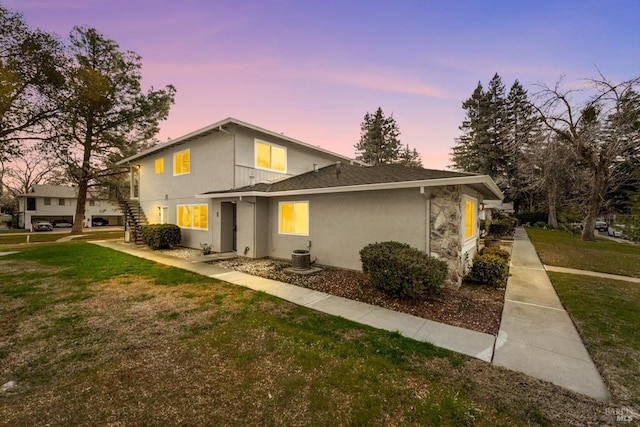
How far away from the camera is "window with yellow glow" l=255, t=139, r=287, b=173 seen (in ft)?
40.5

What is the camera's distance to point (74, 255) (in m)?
11.4

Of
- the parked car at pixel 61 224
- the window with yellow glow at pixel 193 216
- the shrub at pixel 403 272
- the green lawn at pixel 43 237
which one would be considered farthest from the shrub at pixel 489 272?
the parked car at pixel 61 224

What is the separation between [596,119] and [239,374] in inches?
886

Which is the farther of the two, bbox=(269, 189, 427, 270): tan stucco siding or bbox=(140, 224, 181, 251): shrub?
bbox=(140, 224, 181, 251): shrub

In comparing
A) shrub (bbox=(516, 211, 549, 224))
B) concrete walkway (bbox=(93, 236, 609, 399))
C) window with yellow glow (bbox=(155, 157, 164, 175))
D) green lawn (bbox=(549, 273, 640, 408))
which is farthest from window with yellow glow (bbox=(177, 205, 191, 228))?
shrub (bbox=(516, 211, 549, 224))

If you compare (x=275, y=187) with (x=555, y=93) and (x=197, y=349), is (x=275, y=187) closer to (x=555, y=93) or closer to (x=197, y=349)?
(x=197, y=349)

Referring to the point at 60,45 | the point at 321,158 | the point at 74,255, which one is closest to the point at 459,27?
the point at 321,158

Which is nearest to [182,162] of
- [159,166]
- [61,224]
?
[159,166]

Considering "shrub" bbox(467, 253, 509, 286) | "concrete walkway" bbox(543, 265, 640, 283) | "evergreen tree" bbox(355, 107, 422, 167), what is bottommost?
"concrete walkway" bbox(543, 265, 640, 283)

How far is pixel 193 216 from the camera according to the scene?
13.4 m

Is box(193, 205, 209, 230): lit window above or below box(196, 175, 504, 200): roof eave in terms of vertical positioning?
below

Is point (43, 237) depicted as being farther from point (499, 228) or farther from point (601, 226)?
point (601, 226)

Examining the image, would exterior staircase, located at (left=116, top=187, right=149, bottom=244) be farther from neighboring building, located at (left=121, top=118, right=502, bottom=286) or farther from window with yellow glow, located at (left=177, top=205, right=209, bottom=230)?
window with yellow glow, located at (left=177, top=205, right=209, bottom=230)

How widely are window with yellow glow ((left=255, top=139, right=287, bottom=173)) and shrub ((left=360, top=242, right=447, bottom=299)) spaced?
822 centimetres
